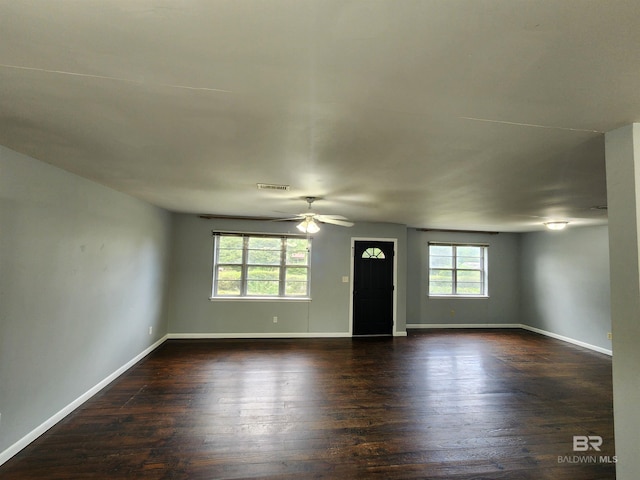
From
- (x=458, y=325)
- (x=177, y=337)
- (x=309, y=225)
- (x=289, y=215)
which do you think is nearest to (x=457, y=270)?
(x=458, y=325)

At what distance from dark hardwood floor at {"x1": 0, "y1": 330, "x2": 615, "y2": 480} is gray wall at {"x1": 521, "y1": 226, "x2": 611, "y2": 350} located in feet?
3.04

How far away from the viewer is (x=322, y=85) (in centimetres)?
126

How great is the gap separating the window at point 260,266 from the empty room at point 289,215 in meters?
0.04

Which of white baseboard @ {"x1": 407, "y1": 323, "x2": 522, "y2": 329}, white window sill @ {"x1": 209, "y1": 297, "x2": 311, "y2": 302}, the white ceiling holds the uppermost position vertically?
the white ceiling

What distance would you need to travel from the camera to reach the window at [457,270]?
22.1ft

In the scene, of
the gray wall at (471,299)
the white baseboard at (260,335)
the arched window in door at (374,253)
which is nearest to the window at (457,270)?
the gray wall at (471,299)

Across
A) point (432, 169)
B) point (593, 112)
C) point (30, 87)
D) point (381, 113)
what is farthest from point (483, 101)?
point (30, 87)

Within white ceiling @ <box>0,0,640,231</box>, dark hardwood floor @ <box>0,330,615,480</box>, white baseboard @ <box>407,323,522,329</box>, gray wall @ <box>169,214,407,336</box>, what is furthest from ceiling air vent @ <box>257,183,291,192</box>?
white baseboard @ <box>407,323,522,329</box>

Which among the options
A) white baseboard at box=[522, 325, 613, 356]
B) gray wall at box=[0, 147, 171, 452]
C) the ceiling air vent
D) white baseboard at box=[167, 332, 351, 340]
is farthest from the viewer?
white baseboard at box=[167, 332, 351, 340]

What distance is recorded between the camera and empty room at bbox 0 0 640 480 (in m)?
1.02

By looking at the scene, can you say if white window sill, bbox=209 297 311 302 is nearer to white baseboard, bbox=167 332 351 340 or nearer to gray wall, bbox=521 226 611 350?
white baseboard, bbox=167 332 351 340

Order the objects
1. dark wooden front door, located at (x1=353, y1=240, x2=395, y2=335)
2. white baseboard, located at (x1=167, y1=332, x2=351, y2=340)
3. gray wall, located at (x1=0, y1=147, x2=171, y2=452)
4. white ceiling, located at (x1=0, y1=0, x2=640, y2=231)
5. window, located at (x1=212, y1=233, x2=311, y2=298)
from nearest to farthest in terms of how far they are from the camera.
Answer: white ceiling, located at (x1=0, y1=0, x2=640, y2=231) < gray wall, located at (x1=0, y1=147, x2=171, y2=452) < white baseboard, located at (x1=167, y1=332, x2=351, y2=340) < window, located at (x1=212, y1=233, x2=311, y2=298) < dark wooden front door, located at (x1=353, y1=240, x2=395, y2=335)

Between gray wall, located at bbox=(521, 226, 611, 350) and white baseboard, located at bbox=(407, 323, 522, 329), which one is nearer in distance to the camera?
gray wall, located at bbox=(521, 226, 611, 350)

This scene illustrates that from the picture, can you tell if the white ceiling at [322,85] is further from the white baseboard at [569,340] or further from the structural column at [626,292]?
the white baseboard at [569,340]
